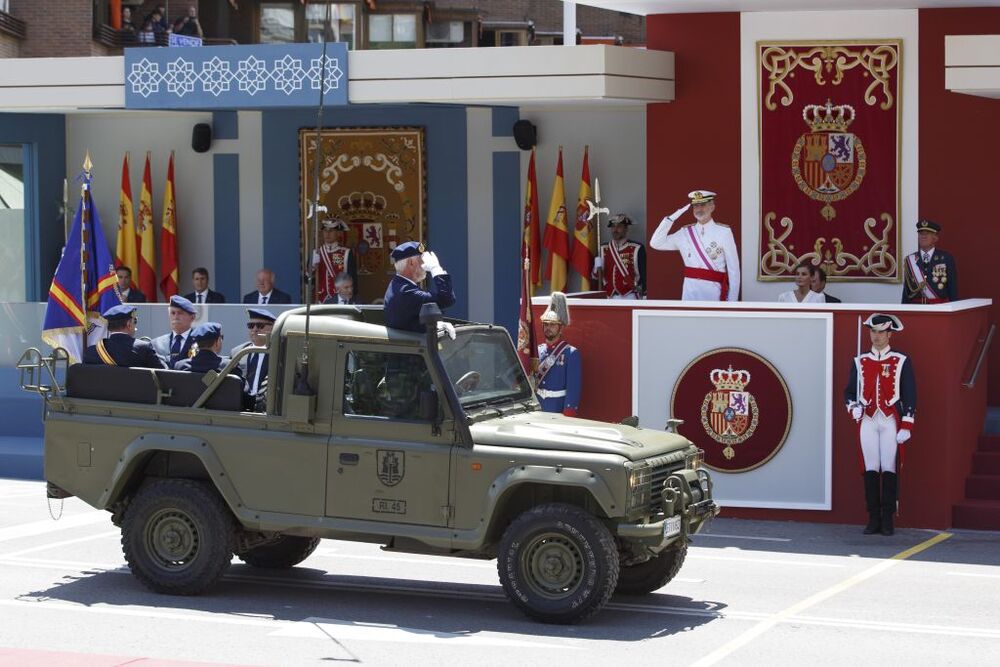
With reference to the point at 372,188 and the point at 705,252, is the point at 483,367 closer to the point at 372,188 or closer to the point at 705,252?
the point at 705,252

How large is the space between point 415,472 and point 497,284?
11.3 m

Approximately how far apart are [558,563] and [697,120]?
8694 millimetres

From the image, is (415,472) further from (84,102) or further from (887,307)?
(84,102)

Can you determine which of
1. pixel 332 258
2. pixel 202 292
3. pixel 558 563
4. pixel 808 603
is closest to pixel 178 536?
pixel 558 563

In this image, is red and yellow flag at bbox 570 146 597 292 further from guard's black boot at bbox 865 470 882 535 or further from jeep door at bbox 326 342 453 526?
jeep door at bbox 326 342 453 526

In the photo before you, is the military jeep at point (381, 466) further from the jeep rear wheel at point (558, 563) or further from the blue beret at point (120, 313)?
the blue beret at point (120, 313)

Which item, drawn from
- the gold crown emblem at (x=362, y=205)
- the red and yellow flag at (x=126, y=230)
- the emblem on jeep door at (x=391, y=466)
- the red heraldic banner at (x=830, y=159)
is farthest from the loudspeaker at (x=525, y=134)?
the emblem on jeep door at (x=391, y=466)

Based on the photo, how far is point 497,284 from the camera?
22406 mm

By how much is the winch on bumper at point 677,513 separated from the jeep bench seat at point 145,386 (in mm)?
2970

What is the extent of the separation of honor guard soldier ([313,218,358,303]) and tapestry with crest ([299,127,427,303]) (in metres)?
0.20

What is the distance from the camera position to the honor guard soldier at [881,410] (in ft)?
50.1

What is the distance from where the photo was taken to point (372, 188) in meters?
22.8

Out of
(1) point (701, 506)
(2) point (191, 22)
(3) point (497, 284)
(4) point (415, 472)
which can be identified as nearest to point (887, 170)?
(3) point (497, 284)

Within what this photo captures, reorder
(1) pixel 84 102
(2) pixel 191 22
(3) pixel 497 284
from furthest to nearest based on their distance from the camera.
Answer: (2) pixel 191 22 → (3) pixel 497 284 → (1) pixel 84 102
